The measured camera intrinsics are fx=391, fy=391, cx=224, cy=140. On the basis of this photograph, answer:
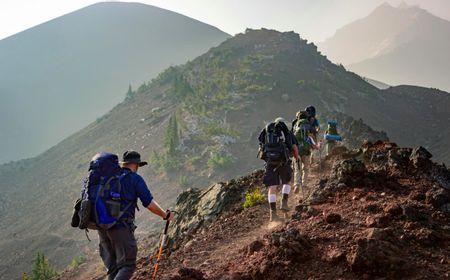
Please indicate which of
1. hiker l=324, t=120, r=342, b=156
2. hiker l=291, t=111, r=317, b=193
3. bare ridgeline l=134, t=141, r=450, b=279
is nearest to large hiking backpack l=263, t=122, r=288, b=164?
bare ridgeline l=134, t=141, r=450, b=279

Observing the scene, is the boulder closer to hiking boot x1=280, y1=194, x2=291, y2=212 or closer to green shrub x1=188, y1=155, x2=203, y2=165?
hiking boot x1=280, y1=194, x2=291, y2=212

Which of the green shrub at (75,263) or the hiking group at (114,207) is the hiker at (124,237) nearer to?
the hiking group at (114,207)

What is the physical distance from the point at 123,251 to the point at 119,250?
0.19ft

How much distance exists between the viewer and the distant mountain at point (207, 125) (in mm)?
47656

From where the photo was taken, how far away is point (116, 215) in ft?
16.6

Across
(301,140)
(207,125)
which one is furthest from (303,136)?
(207,125)

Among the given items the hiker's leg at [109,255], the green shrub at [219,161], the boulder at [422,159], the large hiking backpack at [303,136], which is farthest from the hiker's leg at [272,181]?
the green shrub at [219,161]

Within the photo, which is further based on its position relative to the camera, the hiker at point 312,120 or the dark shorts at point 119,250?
the hiker at point 312,120

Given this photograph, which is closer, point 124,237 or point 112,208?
point 112,208

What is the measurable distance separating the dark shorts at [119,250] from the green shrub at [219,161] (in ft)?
140

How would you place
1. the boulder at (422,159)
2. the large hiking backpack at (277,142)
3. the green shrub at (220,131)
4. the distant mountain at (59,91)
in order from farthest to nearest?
1. the distant mountain at (59,91)
2. the green shrub at (220,131)
3. the large hiking backpack at (277,142)
4. the boulder at (422,159)

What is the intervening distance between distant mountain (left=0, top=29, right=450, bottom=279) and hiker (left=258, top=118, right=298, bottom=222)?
30111mm

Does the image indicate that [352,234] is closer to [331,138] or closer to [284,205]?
[284,205]

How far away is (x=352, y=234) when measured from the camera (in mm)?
5523
